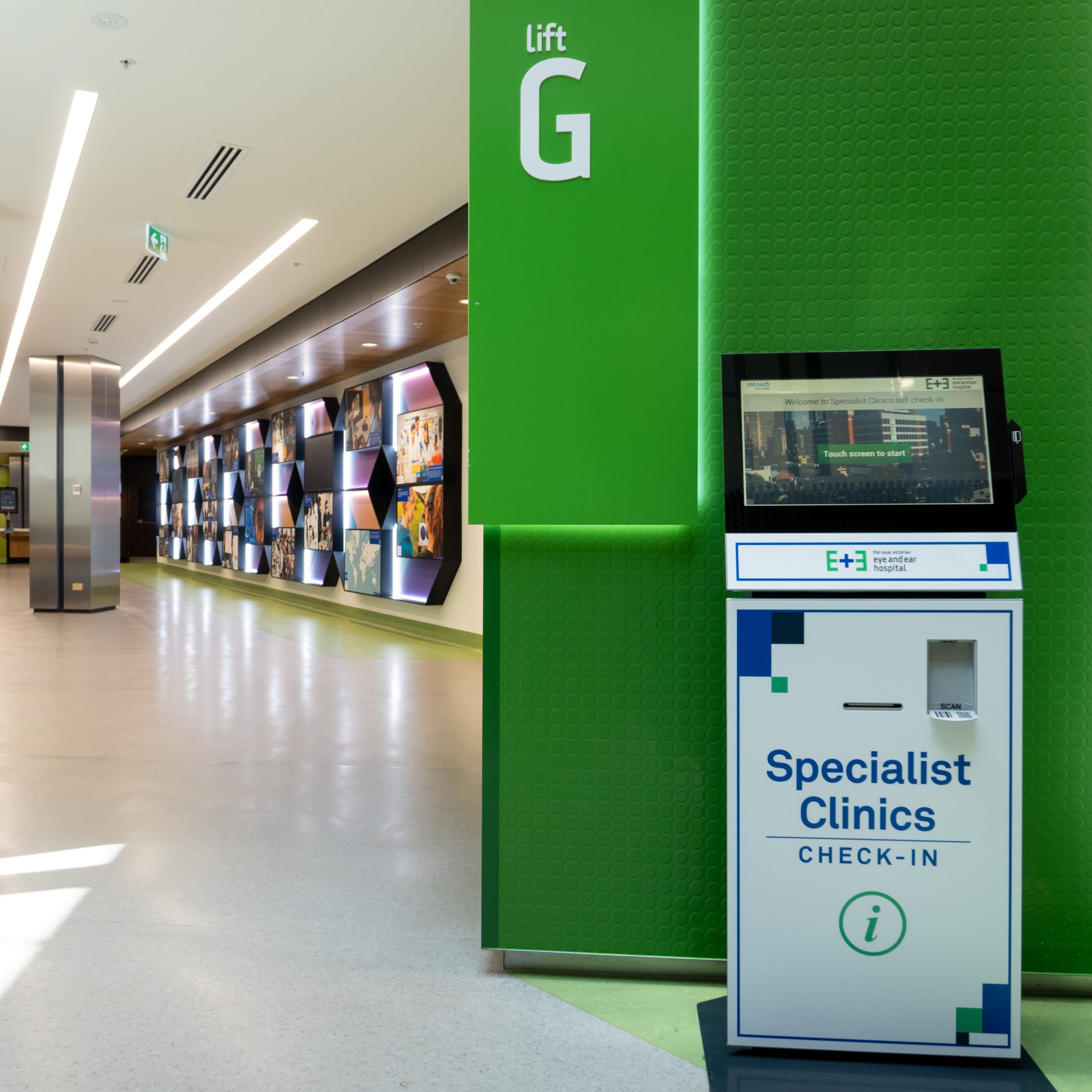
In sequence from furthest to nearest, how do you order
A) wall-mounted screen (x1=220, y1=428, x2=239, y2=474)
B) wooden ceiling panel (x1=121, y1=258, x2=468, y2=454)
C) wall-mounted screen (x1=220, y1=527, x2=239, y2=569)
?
1. wall-mounted screen (x1=220, y1=527, x2=239, y2=569)
2. wall-mounted screen (x1=220, y1=428, x2=239, y2=474)
3. wooden ceiling panel (x1=121, y1=258, x2=468, y2=454)

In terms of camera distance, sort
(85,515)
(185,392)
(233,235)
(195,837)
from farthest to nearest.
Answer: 1. (185,392)
2. (85,515)
3. (233,235)
4. (195,837)

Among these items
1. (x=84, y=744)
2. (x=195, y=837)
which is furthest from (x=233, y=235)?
(x=195, y=837)

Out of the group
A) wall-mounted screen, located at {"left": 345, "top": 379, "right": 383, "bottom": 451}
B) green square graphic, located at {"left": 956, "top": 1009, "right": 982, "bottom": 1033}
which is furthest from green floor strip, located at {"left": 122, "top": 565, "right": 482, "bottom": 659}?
green square graphic, located at {"left": 956, "top": 1009, "right": 982, "bottom": 1033}

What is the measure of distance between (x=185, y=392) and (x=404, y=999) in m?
13.7

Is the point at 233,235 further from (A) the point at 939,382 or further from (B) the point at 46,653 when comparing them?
(A) the point at 939,382

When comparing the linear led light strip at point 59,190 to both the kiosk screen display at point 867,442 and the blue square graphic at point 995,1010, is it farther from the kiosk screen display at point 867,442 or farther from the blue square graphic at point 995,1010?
the blue square graphic at point 995,1010

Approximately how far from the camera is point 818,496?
2.12 metres

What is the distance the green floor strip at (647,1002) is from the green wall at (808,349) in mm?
90

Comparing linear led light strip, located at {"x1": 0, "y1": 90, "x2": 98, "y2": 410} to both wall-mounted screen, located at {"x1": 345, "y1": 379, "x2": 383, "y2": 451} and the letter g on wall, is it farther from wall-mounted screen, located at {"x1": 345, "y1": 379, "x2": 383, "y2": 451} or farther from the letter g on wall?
wall-mounted screen, located at {"x1": 345, "y1": 379, "x2": 383, "y2": 451}

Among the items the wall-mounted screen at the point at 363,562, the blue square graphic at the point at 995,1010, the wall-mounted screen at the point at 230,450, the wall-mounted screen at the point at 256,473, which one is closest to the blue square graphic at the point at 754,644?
the blue square graphic at the point at 995,1010

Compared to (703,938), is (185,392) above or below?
above

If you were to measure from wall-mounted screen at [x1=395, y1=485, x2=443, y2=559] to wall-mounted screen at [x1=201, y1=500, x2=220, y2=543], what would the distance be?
9588 mm

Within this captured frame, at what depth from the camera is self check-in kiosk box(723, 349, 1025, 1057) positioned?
205 centimetres

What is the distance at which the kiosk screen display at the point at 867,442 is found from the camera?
210 cm
